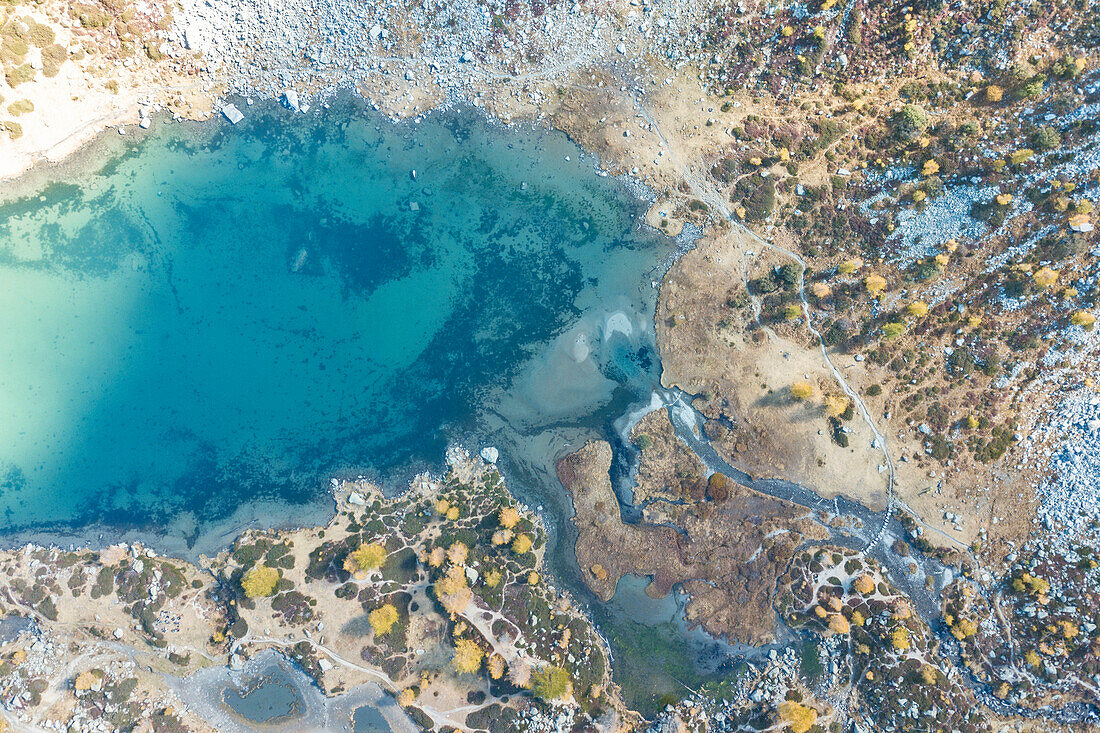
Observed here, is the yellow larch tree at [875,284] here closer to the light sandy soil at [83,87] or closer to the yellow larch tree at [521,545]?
the yellow larch tree at [521,545]

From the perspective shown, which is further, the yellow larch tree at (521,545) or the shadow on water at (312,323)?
the yellow larch tree at (521,545)

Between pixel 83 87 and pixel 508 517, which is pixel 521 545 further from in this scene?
pixel 83 87

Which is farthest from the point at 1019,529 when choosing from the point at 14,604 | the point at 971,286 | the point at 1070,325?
the point at 14,604

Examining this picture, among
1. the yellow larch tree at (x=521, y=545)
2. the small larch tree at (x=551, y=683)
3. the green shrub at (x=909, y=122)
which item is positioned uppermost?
the green shrub at (x=909, y=122)

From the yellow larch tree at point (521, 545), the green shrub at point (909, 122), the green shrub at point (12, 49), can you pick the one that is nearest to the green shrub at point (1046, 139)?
the green shrub at point (909, 122)

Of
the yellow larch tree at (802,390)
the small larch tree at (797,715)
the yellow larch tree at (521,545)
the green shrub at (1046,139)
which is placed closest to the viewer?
the green shrub at (1046,139)

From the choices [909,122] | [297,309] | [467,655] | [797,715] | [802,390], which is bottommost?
[797,715]

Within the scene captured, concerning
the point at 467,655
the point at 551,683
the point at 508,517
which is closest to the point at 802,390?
the point at 508,517

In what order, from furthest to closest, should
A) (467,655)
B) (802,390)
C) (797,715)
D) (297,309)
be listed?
(297,309), (802,390), (467,655), (797,715)

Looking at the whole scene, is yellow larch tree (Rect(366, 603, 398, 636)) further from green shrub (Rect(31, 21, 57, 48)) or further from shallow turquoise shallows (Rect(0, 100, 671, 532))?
green shrub (Rect(31, 21, 57, 48))

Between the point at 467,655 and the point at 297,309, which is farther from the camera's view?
the point at 297,309
